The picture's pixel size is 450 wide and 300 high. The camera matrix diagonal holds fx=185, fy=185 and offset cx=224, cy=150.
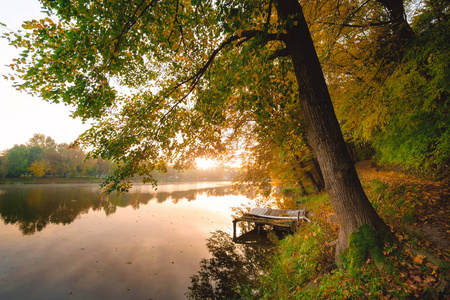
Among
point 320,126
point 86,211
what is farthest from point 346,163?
point 86,211

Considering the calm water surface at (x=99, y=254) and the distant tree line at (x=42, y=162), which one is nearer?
the calm water surface at (x=99, y=254)

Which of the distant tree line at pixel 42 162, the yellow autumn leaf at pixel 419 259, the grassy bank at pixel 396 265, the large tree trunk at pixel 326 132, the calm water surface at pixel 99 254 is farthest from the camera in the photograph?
the distant tree line at pixel 42 162

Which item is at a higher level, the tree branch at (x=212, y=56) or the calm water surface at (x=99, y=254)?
the tree branch at (x=212, y=56)

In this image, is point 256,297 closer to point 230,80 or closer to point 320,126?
point 320,126

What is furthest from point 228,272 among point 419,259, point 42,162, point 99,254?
point 42,162

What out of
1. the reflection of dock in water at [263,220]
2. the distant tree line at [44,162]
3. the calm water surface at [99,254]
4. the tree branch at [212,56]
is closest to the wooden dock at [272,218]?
the reflection of dock in water at [263,220]

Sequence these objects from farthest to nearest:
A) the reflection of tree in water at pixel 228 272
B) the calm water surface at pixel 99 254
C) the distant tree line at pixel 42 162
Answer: the distant tree line at pixel 42 162 < the calm water surface at pixel 99 254 < the reflection of tree in water at pixel 228 272

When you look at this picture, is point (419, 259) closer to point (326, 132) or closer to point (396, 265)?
point (396, 265)

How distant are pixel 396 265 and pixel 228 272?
6.41m

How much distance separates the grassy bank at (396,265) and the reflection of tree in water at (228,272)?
1.22m

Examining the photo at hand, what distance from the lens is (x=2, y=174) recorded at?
52.3m

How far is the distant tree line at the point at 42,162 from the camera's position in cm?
5519

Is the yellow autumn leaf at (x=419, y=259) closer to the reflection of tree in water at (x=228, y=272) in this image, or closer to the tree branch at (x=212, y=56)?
the reflection of tree in water at (x=228, y=272)

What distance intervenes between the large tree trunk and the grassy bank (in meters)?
0.62
